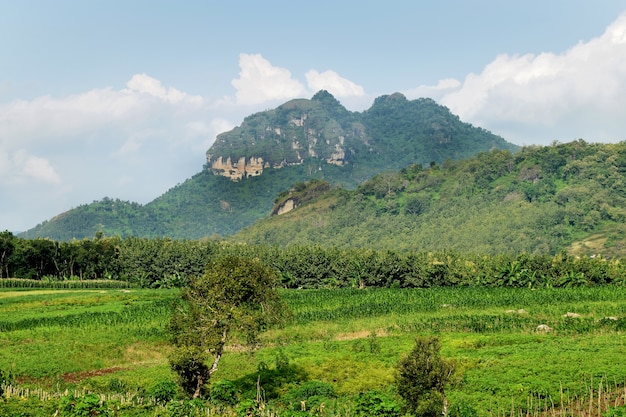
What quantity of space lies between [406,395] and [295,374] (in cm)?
1423

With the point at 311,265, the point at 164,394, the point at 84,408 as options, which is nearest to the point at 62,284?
the point at 311,265

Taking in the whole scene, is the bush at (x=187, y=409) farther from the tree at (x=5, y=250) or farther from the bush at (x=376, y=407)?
the tree at (x=5, y=250)

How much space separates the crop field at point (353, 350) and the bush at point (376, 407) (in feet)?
8.63

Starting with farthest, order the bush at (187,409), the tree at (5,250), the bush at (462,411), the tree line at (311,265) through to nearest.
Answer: the tree at (5,250), the tree line at (311,265), the bush at (462,411), the bush at (187,409)

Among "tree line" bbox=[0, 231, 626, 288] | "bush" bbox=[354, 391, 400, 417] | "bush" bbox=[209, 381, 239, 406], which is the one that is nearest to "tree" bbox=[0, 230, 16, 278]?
"tree line" bbox=[0, 231, 626, 288]

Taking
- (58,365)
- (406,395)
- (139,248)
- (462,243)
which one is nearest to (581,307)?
(406,395)

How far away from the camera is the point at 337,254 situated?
13625 centimetres

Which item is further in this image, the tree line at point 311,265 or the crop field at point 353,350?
the tree line at point 311,265

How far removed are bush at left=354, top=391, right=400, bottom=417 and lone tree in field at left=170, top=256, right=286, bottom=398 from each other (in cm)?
783

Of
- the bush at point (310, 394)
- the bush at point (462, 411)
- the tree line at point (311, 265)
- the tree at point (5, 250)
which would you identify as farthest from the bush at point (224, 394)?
the tree at point (5, 250)

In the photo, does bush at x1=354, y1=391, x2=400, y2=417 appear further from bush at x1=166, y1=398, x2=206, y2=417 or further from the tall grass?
the tall grass

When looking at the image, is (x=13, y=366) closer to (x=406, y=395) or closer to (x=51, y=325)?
(x=51, y=325)

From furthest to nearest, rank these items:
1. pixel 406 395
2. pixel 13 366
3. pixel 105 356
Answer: pixel 105 356 → pixel 13 366 → pixel 406 395

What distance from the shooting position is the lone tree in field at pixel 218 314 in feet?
113
